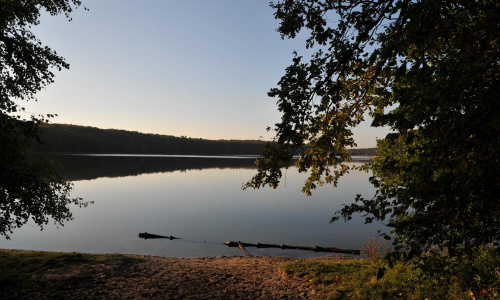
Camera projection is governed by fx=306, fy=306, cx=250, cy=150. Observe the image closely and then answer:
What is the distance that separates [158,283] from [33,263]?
5.59m

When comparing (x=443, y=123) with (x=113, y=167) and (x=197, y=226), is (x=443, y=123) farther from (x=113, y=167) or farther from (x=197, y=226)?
(x=113, y=167)

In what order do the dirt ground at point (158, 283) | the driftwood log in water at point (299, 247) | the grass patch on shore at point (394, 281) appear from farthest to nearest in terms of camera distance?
1. the driftwood log in water at point (299, 247)
2. the dirt ground at point (158, 283)
3. the grass patch on shore at point (394, 281)

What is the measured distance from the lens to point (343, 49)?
577 centimetres

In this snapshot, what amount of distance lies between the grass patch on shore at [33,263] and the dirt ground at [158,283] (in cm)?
38

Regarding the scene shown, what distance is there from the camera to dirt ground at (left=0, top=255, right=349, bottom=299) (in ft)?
32.6

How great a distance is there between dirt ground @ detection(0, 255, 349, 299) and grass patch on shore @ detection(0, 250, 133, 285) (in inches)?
14.9

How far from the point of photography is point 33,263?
1252 centimetres

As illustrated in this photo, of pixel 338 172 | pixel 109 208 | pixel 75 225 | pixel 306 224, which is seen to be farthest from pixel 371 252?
pixel 109 208

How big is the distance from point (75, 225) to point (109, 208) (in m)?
8.56

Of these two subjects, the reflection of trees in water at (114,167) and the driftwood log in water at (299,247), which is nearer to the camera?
the driftwood log in water at (299,247)

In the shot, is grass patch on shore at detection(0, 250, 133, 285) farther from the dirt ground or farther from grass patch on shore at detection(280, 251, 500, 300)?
grass patch on shore at detection(280, 251, 500, 300)

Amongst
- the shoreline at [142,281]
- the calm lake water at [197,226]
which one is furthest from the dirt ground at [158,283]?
the calm lake water at [197,226]

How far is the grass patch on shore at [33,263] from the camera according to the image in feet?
35.2

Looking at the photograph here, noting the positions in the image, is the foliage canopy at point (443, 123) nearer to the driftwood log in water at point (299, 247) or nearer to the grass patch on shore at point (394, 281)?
the grass patch on shore at point (394, 281)
